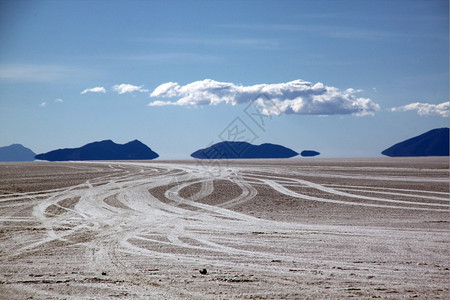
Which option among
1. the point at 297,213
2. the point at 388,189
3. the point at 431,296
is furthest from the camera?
the point at 388,189

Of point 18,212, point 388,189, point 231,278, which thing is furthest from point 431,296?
point 388,189

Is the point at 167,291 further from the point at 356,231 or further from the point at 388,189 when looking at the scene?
the point at 388,189

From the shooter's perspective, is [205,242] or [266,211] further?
[266,211]

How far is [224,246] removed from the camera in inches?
377

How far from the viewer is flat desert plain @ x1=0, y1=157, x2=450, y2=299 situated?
21.6 ft

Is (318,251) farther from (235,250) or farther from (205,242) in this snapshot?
(205,242)

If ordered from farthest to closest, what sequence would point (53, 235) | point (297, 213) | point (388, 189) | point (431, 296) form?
1. point (388, 189)
2. point (297, 213)
3. point (53, 235)
4. point (431, 296)

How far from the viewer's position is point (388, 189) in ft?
71.9

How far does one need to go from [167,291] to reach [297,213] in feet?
29.9

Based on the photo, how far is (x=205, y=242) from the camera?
1002cm

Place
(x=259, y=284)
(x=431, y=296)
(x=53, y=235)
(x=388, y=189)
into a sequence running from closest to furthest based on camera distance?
(x=431, y=296)
(x=259, y=284)
(x=53, y=235)
(x=388, y=189)

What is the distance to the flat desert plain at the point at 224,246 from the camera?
6.59 metres

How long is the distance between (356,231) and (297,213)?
367 cm

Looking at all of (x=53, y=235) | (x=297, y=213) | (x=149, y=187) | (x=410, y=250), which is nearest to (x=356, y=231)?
(x=410, y=250)
